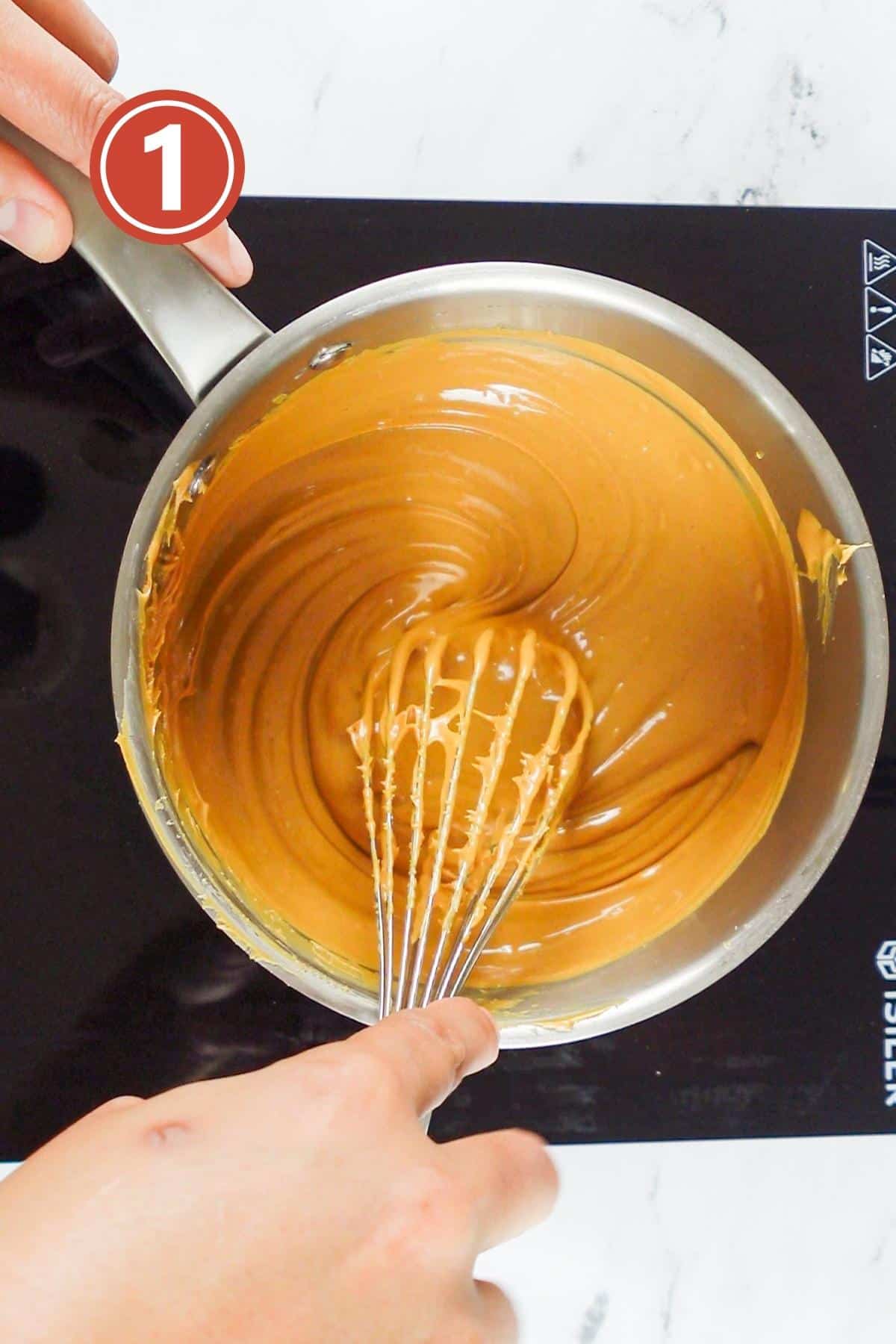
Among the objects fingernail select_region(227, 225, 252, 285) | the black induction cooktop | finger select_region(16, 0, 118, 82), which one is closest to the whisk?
the black induction cooktop

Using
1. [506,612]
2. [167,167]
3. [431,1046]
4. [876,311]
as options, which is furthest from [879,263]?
[431,1046]

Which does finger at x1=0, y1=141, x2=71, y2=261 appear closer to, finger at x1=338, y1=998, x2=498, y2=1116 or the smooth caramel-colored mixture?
the smooth caramel-colored mixture

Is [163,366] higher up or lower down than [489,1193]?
higher up

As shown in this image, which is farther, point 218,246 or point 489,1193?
point 218,246

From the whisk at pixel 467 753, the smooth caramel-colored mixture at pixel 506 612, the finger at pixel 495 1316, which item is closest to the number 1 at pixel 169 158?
the smooth caramel-colored mixture at pixel 506 612

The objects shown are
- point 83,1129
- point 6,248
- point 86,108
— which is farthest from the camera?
point 6,248

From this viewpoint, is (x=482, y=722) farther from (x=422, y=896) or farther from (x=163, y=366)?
(x=163, y=366)

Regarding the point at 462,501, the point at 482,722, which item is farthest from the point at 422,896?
the point at 462,501
